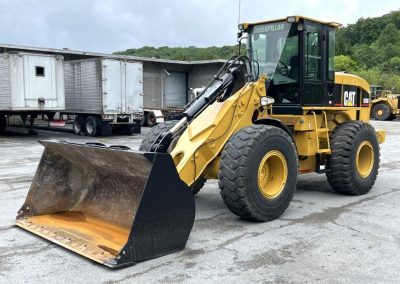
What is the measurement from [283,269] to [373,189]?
14.3 ft

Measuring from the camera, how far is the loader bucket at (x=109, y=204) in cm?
445

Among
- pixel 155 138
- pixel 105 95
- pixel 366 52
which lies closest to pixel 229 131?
pixel 155 138

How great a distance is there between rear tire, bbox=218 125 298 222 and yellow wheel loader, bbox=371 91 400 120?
2891 cm

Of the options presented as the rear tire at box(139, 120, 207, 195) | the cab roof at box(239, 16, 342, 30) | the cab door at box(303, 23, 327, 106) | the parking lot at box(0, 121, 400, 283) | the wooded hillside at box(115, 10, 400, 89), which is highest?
the wooded hillside at box(115, 10, 400, 89)

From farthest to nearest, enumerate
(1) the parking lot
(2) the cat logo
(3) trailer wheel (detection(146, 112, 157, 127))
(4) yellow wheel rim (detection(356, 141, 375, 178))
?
(3) trailer wheel (detection(146, 112, 157, 127)) → (2) the cat logo → (4) yellow wheel rim (detection(356, 141, 375, 178)) → (1) the parking lot

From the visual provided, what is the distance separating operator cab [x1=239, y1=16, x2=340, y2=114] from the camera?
6922 millimetres

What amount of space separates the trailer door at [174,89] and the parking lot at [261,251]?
24513mm

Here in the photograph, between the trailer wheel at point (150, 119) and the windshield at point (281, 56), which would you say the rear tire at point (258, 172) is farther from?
the trailer wheel at point (150, 119)

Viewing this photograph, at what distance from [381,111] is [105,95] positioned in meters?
21.4

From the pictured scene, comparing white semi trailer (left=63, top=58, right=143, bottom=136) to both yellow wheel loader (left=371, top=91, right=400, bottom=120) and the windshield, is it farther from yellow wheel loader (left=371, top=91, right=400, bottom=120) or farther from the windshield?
yellow wheel loader (left=371, top=91, right=400, bottom=120)

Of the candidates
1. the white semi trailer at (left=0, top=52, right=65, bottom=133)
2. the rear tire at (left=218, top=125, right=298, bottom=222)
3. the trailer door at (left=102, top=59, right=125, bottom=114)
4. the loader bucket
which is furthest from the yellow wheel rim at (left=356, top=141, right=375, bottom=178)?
the white semi trailer at (left=0, top=52, right=65, bottom=133)

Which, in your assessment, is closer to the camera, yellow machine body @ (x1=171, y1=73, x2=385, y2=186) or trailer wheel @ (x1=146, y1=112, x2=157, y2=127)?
yellow machine body @ (x1=171, y1=73, x2=385, y2=186)

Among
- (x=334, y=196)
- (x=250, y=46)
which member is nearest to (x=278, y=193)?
(x=334, y=196)

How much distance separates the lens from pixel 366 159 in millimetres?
7797
